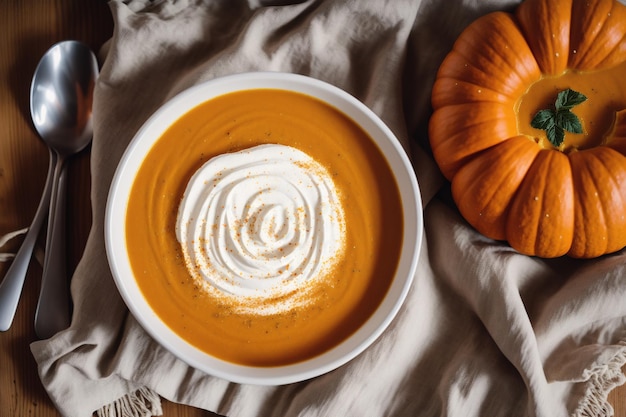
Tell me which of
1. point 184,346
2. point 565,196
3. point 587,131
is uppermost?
point 587,131

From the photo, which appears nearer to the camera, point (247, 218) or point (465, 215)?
point (247, 218)

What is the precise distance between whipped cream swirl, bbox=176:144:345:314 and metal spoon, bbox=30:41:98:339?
570 millimetres

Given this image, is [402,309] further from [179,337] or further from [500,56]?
[500,56]

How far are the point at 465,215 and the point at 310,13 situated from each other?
0.91 metres

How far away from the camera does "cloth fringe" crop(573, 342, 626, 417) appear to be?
220cm

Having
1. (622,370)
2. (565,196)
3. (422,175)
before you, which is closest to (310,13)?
(422,175)

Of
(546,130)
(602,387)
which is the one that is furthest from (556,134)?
(602,387)

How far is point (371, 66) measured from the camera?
232 cm

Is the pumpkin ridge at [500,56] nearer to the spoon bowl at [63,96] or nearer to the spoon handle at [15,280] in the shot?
the spoon bowl at [63,96]

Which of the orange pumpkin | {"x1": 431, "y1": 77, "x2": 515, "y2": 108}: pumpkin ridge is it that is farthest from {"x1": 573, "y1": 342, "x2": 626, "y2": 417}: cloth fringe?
{"x1": 431, "y1": 77, "x2": 515, "y2": 108}: pumpkin ridge

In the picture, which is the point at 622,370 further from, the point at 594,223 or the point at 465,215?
the point at 465,215

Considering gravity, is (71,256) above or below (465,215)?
below

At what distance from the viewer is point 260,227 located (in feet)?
6.63

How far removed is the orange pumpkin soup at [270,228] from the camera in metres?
2.03
